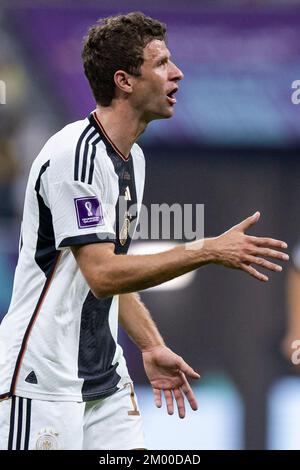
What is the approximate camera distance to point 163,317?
592 cm

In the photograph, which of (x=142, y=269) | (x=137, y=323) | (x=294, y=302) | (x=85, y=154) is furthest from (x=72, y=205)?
(x=294, y=302)

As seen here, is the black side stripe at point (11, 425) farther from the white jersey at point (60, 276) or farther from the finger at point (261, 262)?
the finger at point (261, 262)

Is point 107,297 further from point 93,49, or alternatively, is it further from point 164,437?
point 164,437

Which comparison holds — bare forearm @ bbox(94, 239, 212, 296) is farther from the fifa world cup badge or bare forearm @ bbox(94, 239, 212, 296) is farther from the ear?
the ear

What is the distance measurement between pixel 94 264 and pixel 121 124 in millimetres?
556

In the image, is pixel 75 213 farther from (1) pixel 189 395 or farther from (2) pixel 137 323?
(1) pixel 189 395

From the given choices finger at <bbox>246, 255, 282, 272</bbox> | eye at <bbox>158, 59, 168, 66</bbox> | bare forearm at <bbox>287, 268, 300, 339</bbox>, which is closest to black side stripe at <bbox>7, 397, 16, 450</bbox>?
finger at <bbox>246, 255, 282, 272</bbox>

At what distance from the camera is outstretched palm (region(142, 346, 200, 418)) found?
3.55m

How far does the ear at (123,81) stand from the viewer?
3500 mm

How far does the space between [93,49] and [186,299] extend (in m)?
2.61

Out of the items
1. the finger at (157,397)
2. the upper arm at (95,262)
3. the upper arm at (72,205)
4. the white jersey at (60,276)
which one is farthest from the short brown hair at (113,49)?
the finger at (157,397)

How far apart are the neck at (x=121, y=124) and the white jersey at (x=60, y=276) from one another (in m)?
0.07

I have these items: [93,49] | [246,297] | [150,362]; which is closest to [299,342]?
[246,297]

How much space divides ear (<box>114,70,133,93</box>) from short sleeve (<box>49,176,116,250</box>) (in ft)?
1.50
